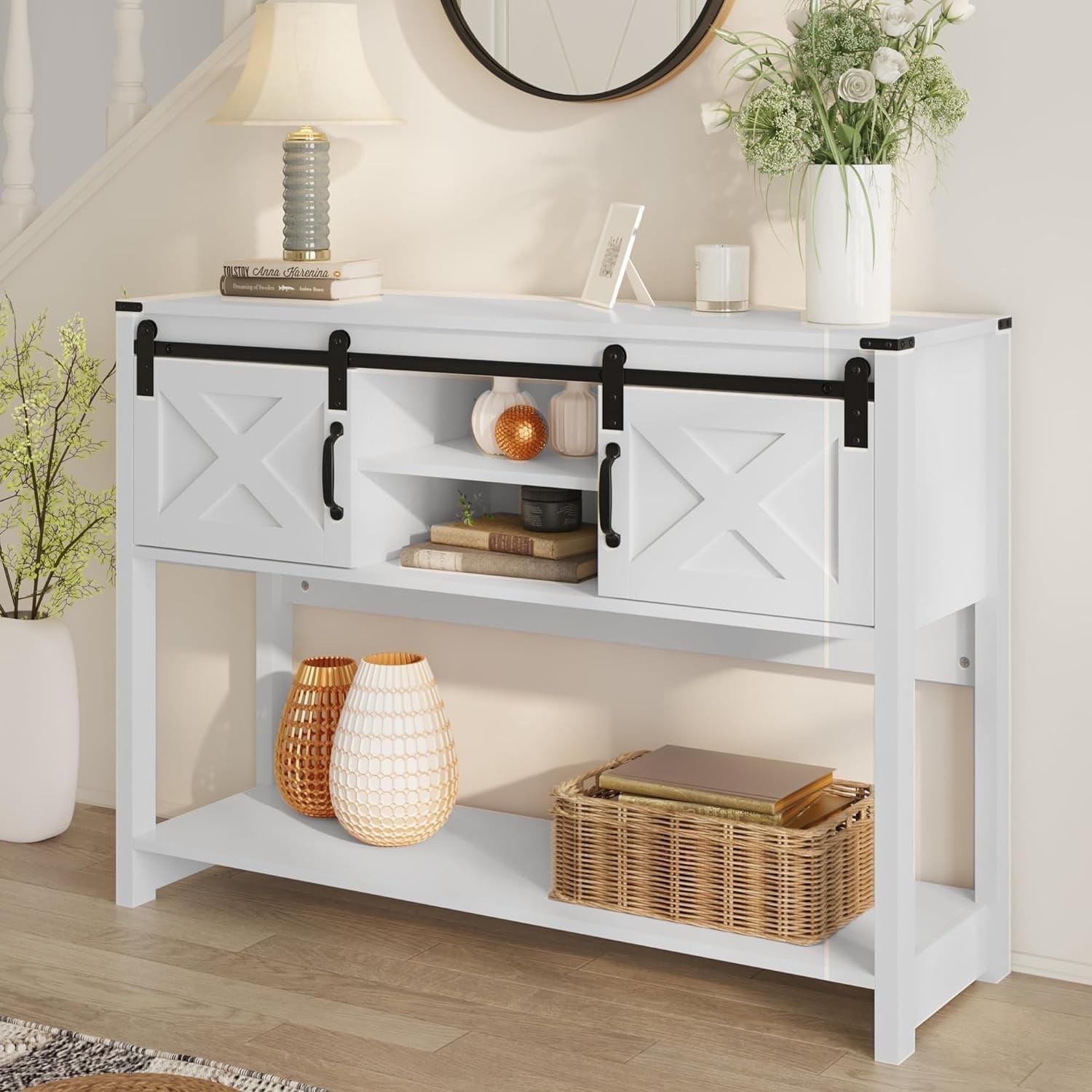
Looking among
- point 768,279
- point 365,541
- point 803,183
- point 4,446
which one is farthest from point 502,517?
point 4,446

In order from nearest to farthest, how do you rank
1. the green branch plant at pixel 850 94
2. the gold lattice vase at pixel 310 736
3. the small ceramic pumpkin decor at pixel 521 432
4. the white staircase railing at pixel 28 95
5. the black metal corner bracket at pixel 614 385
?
the green branch plant at pixel 850 94 < the black metal corner bracket at pixel 614 385 < the small ceramic pumpkin decor at pixel 521 432 < the gold lattice vase at pixel 310 736 < the white staircase railing at pixel 28 95

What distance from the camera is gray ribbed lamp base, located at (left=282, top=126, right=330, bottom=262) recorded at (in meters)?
2.79

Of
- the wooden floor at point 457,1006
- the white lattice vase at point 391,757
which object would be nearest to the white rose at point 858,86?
the white lattice vase at point 391,757

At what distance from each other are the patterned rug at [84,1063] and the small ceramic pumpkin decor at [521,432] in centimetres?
98

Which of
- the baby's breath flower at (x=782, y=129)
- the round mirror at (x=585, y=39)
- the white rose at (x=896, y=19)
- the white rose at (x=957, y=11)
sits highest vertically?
the round mirror at (x=585, y=39)

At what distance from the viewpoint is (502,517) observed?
111 inches

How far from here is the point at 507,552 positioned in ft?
8.61

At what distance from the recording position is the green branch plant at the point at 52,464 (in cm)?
313

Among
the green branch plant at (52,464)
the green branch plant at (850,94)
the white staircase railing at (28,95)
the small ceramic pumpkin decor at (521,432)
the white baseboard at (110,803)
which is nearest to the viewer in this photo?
the green branch plant at (850,94)

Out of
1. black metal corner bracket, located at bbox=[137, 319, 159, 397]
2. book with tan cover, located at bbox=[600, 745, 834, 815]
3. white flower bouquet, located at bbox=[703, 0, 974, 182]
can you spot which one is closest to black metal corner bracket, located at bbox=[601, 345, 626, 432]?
white flower bouquet, located at bbox=[703, 0, 974, 182]

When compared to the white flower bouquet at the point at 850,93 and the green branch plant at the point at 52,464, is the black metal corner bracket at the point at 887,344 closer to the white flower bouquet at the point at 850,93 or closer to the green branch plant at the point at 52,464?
the white flower bouquet at the point at 850,93

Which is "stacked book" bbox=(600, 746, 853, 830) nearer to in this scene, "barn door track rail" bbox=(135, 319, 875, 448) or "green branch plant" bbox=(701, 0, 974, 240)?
"barn door track rail" bbox=(135, 319, 875, 448)

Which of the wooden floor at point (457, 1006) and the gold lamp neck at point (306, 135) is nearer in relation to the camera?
the wooden floor at point (457, 1006)

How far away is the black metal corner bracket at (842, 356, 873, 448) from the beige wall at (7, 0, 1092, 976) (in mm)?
441
